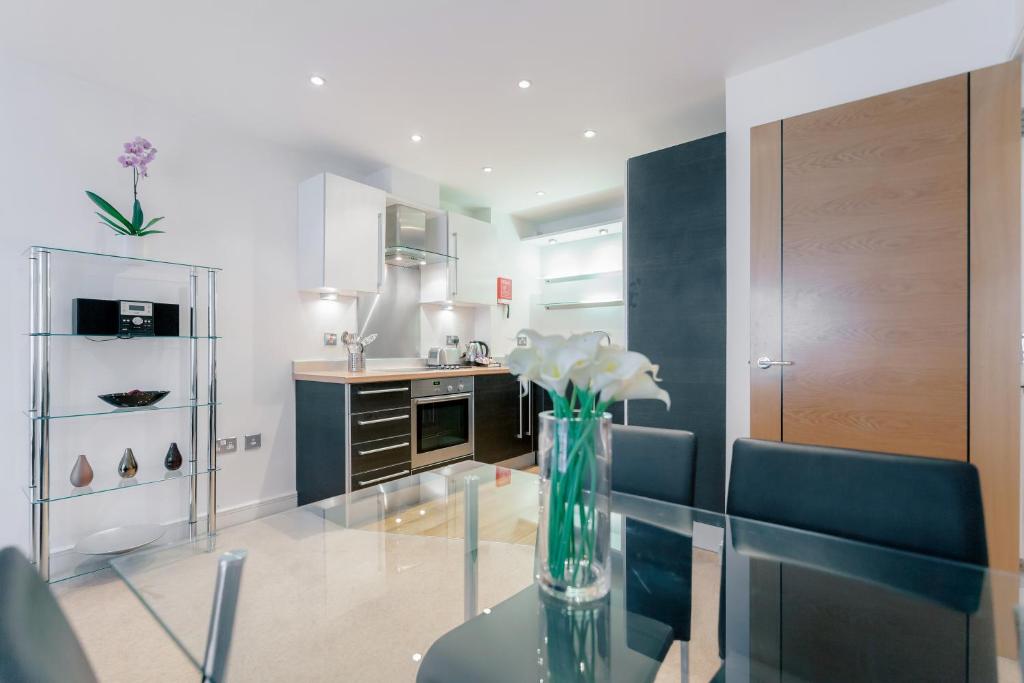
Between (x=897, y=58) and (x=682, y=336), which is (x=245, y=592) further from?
(x=897, y=58)

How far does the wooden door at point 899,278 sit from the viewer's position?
174cm

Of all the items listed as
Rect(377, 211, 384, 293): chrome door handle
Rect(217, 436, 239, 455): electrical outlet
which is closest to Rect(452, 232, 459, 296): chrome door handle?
Rect(377, 211, 384, 293): chrome door handle

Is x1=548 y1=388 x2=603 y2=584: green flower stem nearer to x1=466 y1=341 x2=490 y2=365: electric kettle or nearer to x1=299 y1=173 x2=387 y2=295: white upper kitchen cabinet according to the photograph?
x1=299 y1=173 x2=387 y2=295: white upper kitchen cabinet

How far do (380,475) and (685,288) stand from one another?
7.07 feet

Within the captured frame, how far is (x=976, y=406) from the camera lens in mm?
1770

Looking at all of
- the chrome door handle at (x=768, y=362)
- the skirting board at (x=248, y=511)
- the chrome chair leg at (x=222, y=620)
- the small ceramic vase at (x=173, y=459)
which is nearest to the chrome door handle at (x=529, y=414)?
the skirting board at (x=248, y=511)

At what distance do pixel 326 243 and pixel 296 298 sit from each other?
1.53ft

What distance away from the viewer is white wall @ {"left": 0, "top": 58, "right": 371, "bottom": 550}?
7.39ft

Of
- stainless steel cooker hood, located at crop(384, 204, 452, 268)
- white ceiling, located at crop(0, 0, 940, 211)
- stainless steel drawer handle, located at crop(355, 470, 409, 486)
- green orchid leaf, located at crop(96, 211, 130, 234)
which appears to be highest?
white ceiling, located at crop(0, 0, 940, 211)

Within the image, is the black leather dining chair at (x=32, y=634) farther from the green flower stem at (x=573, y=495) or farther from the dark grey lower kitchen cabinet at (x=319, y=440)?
the dark grey lower kitchen cabinet at (x=319, y=440)

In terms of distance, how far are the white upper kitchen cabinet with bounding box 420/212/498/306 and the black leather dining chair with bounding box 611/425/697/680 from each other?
279 centimetres

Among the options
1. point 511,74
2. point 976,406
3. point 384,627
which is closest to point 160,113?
point 511,74

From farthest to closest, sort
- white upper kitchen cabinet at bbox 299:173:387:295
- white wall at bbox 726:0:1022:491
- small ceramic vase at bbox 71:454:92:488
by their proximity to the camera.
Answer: white upper kitchen cabinet at bbox 299:173:387:295 → small ceramic vase at bbox 71:454:92:488 → white wall at bbox 726:0:1022:491

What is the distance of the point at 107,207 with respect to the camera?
2.39 m
